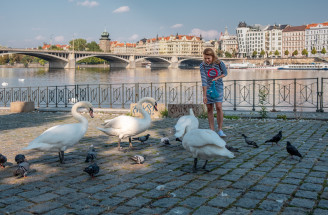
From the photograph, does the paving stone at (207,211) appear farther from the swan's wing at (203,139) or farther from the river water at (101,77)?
the river water at (101,77)

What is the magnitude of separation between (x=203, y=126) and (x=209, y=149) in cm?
446

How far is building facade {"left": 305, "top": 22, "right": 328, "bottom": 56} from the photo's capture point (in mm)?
122363

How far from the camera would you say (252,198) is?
126 inches

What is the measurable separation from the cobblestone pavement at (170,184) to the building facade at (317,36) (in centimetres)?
13075

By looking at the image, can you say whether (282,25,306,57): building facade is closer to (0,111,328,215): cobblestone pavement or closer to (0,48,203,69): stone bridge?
(0,48,203,69): stone bridge

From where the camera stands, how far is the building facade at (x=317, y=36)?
122363 millimetres

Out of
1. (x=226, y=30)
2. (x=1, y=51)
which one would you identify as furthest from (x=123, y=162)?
(x=226, y=30)

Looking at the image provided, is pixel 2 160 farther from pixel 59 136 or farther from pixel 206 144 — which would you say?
pixel 206 144

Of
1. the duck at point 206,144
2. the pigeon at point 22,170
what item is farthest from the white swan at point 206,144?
the pigeon at point 22,170

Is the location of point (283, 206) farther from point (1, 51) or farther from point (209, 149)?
point (1, 51)

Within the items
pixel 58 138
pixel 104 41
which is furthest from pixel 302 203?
pixel 104 41

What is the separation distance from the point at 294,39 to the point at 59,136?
138780 mm

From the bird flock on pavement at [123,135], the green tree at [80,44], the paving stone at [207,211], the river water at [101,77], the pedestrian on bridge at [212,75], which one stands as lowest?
the paving stone at [207,211]

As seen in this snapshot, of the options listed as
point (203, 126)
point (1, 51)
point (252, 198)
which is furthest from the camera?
point (1, 51)
